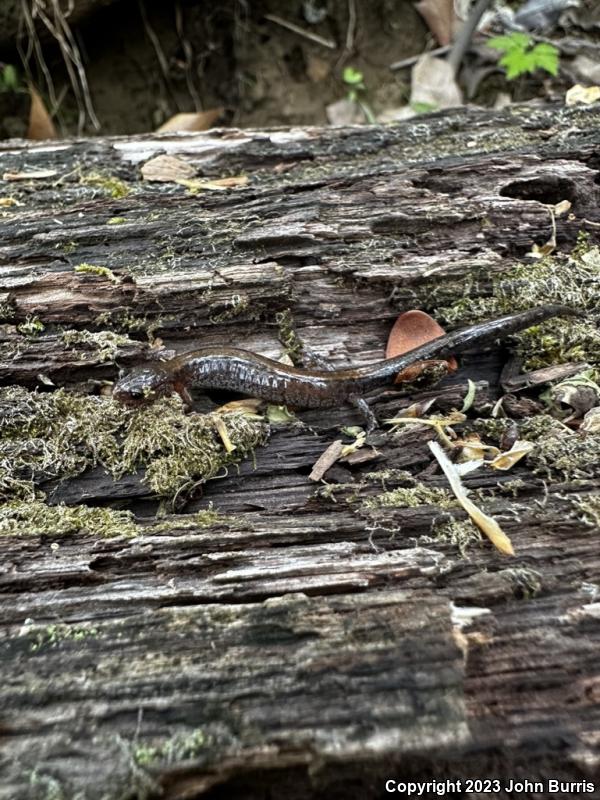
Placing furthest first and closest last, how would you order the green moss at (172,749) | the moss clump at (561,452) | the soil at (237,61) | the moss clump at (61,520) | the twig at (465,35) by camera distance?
the soil at (237,61), the twig at (465,35), the moss clump at (561,452), the moss clump at (61,520), the green moss at (172,749)

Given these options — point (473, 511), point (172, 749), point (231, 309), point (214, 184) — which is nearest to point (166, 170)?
point (214, 184)

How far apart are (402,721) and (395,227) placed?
316 cm

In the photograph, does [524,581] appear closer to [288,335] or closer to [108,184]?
[288,335]

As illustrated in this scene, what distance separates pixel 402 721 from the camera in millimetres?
1958

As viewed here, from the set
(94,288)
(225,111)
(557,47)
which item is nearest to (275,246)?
(94,288)

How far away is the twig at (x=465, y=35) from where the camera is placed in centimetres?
639

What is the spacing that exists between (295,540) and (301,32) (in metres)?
7.09

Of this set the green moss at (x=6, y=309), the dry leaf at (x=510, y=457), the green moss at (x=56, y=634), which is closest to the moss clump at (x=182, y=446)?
the green moss at (x=56, y=634)

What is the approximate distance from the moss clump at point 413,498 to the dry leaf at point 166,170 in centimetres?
303

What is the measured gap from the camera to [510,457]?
3.04m

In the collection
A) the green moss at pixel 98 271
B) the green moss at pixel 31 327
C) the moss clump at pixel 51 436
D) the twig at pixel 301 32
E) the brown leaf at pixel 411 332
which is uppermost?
the twig at pixel 301 32

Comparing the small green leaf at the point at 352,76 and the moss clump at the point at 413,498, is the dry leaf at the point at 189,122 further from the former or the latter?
the moss clump at the point at 413,498

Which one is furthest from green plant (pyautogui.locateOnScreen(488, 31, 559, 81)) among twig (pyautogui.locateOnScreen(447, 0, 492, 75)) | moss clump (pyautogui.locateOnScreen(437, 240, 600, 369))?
moss clump (pyautogui.locateOnScreen(437, 240, 600, 369))

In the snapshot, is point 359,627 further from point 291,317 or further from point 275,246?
point 275,246
